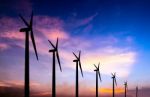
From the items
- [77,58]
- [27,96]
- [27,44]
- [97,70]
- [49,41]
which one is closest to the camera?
[27,96]

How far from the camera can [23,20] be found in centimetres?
8050

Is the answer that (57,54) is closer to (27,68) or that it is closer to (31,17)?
(31,17)

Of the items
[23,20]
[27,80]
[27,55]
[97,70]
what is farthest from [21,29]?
[97,70]

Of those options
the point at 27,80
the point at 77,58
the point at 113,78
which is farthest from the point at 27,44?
the point at 113,78

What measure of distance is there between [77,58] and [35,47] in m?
38.6

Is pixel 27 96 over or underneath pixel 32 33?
underneath

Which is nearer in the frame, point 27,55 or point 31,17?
point 27,55

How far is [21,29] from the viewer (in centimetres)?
8069

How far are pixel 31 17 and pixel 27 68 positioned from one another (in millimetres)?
15078

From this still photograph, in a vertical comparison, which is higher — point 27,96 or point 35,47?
point 35,47

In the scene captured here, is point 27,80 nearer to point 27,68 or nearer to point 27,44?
point 27,68

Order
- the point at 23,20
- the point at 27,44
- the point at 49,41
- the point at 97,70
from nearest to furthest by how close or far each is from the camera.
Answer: the point at 27,44, the point at 23,20, the point at 49,41, the point at 97,70

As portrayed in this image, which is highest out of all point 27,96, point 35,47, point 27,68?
Answer: point 35,47

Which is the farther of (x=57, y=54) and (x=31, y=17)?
(x=57, y=54)
